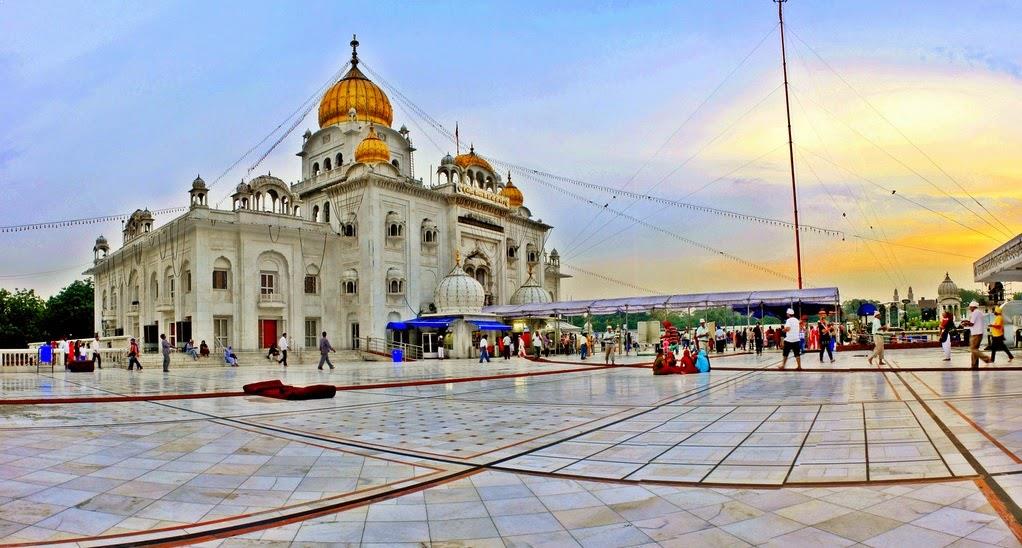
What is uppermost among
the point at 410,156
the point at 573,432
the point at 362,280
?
the point at 410,156

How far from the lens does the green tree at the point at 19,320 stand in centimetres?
5252

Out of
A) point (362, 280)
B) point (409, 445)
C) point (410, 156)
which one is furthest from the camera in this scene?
point (410, 156)

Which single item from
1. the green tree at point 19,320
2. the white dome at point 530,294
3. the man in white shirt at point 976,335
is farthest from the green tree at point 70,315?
the man in white shirt at point 976,335

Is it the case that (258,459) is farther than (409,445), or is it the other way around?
(409,445)

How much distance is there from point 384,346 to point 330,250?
6714 millimetres

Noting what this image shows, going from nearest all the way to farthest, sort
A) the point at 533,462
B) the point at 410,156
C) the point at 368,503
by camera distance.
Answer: the point at 368,503, the point at 533,462, the point at 410,156

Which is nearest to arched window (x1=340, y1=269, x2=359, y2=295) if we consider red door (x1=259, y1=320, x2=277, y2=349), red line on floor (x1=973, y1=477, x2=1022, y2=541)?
red door (x1=259, y1=320, x2=277, y2=349)

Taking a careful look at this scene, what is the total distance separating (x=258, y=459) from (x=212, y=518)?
213 centimetres

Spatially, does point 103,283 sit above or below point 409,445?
above

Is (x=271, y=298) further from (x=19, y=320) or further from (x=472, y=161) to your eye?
(x=19, y=320)

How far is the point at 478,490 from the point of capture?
5.58 metres

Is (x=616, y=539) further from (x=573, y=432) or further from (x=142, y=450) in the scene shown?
(x=142, y=450)

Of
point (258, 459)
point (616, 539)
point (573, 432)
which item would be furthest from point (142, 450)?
point (616, 539)

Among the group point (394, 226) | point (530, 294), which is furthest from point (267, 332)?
point (530, 294)
